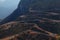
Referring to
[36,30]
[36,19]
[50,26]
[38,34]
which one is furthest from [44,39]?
[36,19]

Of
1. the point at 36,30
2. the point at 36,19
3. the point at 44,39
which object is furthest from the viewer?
the point at 36,19

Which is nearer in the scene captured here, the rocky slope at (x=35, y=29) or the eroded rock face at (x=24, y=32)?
the eroded rock face at (x=24, y=32)

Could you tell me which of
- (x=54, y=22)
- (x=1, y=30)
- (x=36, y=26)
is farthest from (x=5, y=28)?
(x=54, y=22)

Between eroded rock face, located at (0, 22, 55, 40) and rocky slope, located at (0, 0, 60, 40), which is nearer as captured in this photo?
eroded rock face, located at (0, 22, 55, 40)

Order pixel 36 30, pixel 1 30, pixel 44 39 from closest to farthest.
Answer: pixel 44 39 < pixel 36 30 < pixel 1 30

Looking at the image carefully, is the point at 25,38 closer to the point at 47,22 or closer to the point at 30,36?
the point at 30,36

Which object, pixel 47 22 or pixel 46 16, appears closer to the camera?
pixel 47 22

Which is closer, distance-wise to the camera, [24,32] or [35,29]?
[24,32]

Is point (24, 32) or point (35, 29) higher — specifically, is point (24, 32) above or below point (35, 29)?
above

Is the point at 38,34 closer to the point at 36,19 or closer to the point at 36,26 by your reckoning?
the point at 36,26
